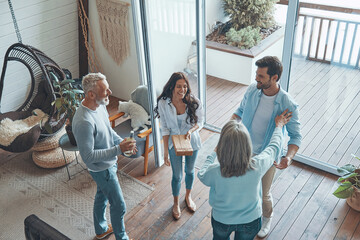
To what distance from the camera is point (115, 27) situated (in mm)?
4918

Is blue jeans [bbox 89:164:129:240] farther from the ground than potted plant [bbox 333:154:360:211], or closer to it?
farther from the ground

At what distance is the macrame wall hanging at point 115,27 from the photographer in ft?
15.6

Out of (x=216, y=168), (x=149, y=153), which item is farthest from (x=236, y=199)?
(x=149, y=153)

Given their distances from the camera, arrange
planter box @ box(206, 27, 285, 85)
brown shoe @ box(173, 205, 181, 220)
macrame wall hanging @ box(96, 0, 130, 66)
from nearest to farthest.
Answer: brown shoe @ box(173, 205, 181, 220), macrame wall hanging @ box(96, 0, 130, 66), planter box @ box(206, 27, 285, 85)

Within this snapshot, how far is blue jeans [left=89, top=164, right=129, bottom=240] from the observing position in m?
2.68

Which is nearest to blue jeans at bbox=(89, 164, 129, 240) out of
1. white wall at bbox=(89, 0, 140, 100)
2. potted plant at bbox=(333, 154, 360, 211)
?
potted plant at bbox=(333, 154, 360, 211)

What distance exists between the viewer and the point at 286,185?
3691 millimetres

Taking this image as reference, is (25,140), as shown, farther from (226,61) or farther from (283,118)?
(226,61)

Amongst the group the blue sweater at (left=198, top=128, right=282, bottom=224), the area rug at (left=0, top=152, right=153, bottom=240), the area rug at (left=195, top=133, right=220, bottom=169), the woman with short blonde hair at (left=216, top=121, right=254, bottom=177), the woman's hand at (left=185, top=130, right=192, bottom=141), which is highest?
the woman with short blonde hair at (left=216, top=121, right=254, bottom=177)

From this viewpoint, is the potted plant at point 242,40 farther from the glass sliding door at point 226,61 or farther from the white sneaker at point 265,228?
the white sneaker at point 265,228

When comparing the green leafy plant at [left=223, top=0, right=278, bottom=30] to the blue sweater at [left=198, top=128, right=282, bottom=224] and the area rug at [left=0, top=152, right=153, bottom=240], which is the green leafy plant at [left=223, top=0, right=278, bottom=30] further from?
the blue sweater at [left=198, top=128, right=282, bottom=224]

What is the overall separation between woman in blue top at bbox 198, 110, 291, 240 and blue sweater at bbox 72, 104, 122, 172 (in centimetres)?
72

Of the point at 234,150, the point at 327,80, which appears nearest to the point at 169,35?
the point at 327,80

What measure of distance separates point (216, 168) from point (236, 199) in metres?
0.21
